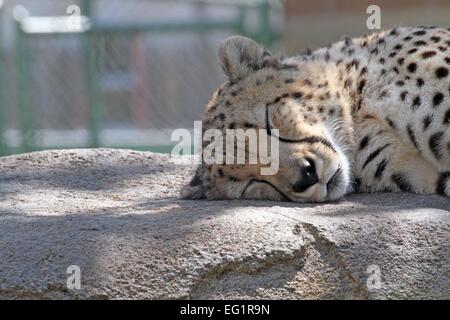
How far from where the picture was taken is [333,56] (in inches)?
157

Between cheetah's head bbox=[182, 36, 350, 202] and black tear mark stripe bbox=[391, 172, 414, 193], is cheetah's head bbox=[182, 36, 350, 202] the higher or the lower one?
the higher one

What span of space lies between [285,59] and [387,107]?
61cm

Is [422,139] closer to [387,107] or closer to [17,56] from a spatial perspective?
[387,107]

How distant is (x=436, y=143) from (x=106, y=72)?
182 inches

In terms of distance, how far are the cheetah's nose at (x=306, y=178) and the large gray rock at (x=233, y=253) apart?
0.43 ft

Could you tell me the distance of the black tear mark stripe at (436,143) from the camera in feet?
11.6

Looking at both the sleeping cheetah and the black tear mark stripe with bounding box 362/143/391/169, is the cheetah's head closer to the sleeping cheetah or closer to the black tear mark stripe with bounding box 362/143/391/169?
the sleeping cheetah

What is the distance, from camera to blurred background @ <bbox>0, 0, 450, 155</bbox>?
744 centimetres

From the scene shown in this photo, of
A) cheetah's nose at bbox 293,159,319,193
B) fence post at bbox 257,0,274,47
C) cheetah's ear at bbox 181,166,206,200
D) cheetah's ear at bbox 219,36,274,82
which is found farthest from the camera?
fence post at bbox 257,0,274,47

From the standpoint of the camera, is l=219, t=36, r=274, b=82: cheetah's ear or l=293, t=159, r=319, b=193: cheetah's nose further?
l=219, t=36, r=274, b=82: cheetah's ear

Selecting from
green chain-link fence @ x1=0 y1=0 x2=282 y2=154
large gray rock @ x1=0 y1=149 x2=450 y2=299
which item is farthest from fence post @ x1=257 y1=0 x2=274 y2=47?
large gray rock @ x1=0 y1=149 x2=450 y2=299

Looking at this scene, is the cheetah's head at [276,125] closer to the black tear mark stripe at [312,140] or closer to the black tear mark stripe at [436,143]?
the black tear mark stripe at [312,140]

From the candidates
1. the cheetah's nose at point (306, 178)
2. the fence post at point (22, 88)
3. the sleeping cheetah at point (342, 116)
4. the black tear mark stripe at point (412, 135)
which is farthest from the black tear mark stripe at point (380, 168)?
the fence post at point (22, 88)

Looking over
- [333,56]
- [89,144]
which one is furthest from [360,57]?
[89,144]
